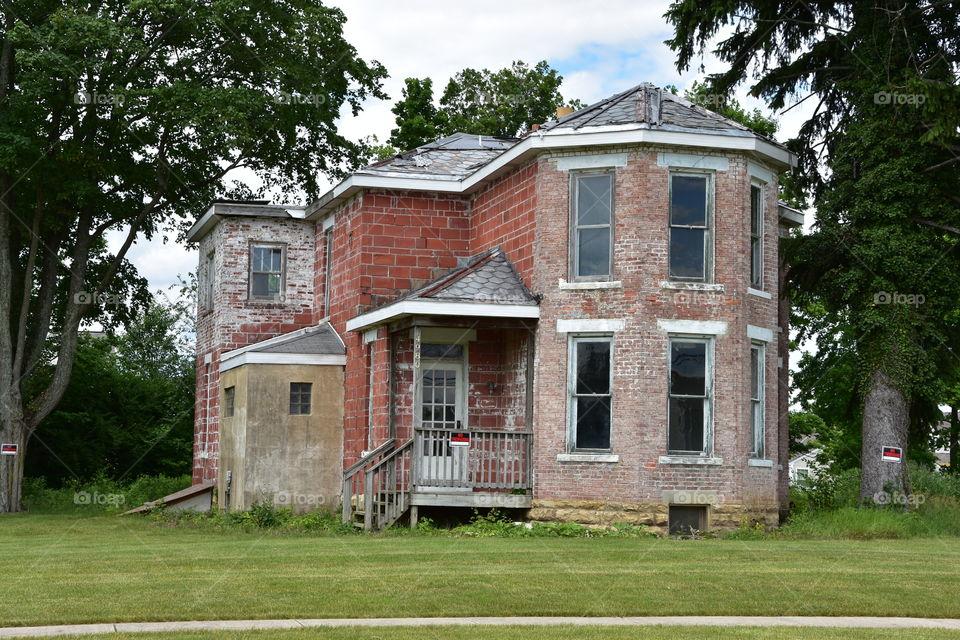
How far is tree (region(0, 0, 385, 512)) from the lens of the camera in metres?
28.3

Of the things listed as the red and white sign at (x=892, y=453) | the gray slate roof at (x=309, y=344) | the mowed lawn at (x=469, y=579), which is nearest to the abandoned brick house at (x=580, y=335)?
the gray slate roof at (x=309, y=344)

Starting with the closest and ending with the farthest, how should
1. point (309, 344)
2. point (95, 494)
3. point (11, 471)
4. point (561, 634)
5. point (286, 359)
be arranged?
point (561, 634)
point (286, 359)
point (309, 344)
point (11, 471)
point (95, 494)

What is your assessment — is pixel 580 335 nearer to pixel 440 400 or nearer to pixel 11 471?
pixel 440 400

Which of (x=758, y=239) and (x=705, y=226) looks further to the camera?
(x=758, y=239)

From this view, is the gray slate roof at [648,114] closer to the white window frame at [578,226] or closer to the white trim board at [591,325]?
the white window frame at [578,226]

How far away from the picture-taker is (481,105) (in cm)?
4462

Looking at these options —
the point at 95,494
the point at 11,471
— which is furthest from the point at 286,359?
the point at 95,494

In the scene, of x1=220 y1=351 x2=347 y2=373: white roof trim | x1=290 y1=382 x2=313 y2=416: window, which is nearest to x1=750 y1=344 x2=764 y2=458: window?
x1=220 y1=351 x2=347 y2=373: white roof trim

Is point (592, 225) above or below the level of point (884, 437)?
above

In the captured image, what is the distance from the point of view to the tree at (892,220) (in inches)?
834

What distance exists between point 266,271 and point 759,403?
464 inches

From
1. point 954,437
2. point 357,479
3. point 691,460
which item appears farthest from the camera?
point 954,437

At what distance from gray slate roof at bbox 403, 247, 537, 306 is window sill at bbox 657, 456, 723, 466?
330 cm

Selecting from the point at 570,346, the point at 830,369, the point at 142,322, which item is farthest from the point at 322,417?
the point at 142,322
